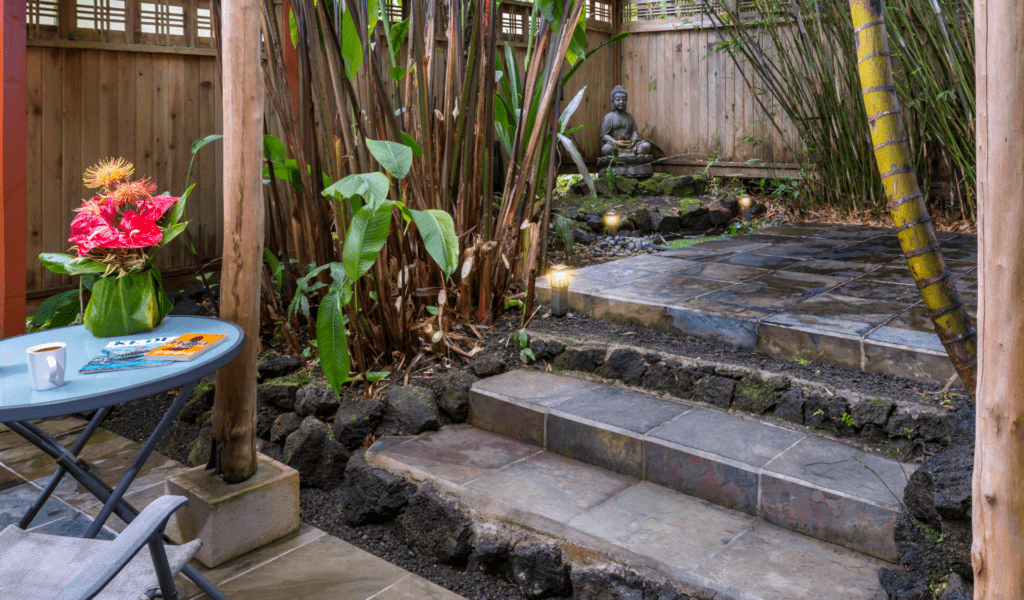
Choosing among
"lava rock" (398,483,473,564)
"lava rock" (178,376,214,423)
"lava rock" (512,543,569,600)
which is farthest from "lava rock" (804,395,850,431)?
"lava rock" (178,376,214,423)

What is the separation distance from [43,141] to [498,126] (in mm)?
2144

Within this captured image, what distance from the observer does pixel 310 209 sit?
3.14 metres

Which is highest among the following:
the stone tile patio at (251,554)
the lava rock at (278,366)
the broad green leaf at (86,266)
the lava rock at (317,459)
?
the broad green leaf at (86,266)

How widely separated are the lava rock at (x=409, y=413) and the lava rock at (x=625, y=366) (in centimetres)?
64

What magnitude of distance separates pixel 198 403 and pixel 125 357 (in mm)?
1460

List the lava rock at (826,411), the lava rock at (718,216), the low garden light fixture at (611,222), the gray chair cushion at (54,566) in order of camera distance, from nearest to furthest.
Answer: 1. the gray chair cushion at (54,566)
2. the lava rock at (826,411)
3. the low garden light fixture at (611,222)
4. the lava rock at (718,216)

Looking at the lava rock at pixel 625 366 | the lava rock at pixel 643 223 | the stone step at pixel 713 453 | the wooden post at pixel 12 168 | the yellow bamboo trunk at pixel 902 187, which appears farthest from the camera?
the lava rock at pixel 643 223

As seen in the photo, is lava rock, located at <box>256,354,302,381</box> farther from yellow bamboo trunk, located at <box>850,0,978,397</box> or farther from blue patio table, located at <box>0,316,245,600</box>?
yellow bamboo trunk, located at <box>850,0,978,397</box>

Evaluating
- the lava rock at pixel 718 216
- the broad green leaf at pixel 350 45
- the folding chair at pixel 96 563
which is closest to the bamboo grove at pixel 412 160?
the broad green leaf at pixel 350 45

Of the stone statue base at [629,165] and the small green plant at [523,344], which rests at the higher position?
the stone statue base at [629,165]

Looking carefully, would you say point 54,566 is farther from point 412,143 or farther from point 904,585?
point 412,143

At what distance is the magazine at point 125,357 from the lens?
1675 millimetres

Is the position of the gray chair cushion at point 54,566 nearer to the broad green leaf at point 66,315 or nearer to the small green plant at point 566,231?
the broad green leaf at point 66,315

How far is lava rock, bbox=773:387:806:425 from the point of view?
91.4 inches
